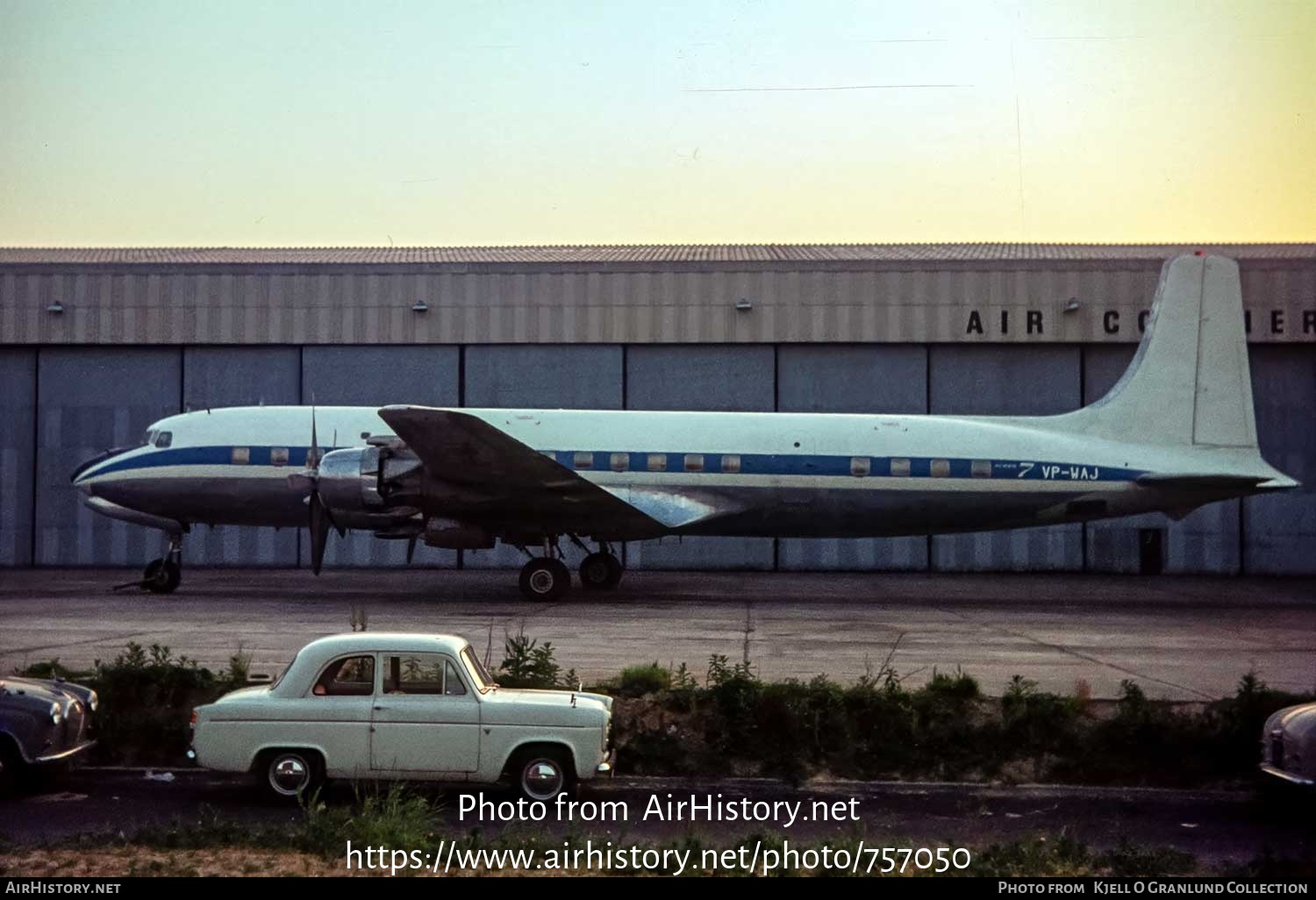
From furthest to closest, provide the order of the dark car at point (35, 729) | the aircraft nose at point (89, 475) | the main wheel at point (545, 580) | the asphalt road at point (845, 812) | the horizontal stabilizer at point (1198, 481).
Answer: the aircraft nose at point (89, 475) → the horizontal stabilizer at point (1198, 481) → the main wheel at point (545, 580) → the dark car at point (35, 729) → the asphalt road at point (845, 812)

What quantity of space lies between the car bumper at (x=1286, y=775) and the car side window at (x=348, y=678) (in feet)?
25.9

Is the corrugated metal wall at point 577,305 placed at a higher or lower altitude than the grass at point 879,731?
higher

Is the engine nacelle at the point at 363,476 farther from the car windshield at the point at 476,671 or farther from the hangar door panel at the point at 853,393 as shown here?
the car windshield at the point at 476,671

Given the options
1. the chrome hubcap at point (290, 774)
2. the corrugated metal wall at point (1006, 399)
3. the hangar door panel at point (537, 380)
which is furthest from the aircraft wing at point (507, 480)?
the chrome hubcap at point (290, 774)

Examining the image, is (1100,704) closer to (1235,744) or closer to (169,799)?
(1235,744)

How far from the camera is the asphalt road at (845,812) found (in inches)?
397

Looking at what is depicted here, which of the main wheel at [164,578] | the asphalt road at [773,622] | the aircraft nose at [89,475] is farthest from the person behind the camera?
the aircraft nose at [89,475]

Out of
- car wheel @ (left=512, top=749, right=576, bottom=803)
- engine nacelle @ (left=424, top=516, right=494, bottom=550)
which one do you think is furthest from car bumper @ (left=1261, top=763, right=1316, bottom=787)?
engine nacelle @ (left=424, top=516, right=494, bottom=550)

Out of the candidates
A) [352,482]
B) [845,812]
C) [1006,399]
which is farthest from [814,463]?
[845,812]

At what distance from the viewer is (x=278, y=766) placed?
35.3 ft

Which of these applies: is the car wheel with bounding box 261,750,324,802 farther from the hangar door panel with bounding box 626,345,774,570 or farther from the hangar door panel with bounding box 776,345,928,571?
the hangar door panel with bounding box 776,345,928,571

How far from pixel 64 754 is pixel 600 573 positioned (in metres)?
18.8

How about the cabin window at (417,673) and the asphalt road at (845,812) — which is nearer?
the asphalt road at (845,812)

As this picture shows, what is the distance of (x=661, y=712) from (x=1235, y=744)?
598cm
